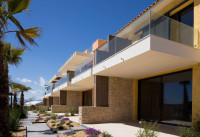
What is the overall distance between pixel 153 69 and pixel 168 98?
209 cm

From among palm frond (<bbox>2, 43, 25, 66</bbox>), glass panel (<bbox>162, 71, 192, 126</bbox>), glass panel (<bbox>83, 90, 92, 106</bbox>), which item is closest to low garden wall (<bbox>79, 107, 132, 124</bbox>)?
glass panel (<bbox>162, 71, 192, 126</bbox>)

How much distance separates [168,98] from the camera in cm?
962

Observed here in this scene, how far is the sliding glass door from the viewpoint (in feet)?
27.7

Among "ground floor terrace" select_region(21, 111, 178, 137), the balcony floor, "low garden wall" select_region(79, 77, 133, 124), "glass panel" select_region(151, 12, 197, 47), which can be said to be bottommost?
"ground floor terrace" select_region(21, 111, 178, 137)

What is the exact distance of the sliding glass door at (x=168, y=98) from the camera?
27.7 ft

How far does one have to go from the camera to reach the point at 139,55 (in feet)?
21.8

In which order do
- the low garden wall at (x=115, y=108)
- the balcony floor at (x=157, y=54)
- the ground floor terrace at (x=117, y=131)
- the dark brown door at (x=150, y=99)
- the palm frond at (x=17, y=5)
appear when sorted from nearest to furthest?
the palm frond at (x=17, y=5)
the balcony floor at (x=157, y=54)
the ground floor terrace at (x=117, y=131)
the dark brown door at (x=150, y=99)
the low garden wall at (x=115, y=108)

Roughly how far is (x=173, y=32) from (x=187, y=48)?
0.94m

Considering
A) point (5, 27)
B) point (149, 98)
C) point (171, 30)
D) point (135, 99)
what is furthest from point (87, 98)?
point (5, 27)

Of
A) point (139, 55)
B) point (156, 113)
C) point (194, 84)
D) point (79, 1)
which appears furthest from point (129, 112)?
point (79, 1)

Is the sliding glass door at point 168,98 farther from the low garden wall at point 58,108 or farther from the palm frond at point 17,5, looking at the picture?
the low garden wall at point 58,108

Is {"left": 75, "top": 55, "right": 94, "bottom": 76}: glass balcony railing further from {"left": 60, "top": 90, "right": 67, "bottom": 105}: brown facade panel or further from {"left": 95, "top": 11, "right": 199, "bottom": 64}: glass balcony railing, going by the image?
{"left": 60, "top": 90, "right": 67, "bottom": 105}: brown facade panel

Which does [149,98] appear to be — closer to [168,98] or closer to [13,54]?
[168,98]

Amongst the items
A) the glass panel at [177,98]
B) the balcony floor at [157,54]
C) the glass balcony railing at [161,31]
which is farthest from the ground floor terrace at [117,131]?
the glass balcony railing at [161,31]
